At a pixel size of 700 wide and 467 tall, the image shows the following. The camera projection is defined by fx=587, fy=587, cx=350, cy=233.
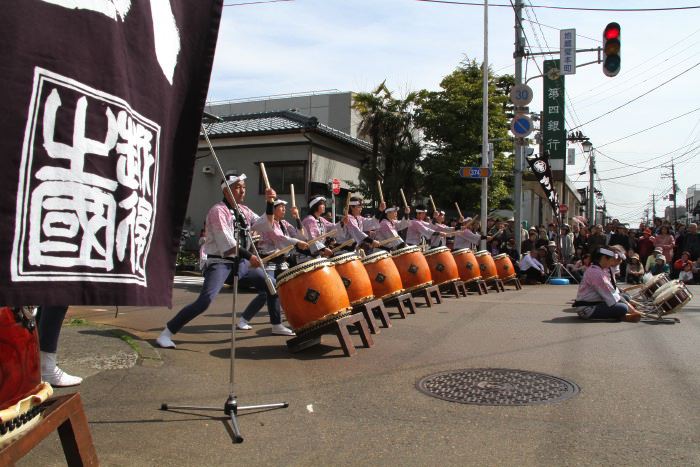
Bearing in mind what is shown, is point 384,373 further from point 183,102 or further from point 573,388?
point 183,102

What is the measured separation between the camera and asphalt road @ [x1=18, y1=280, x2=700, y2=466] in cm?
356

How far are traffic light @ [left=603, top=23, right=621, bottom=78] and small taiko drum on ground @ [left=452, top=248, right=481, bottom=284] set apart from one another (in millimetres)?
5295

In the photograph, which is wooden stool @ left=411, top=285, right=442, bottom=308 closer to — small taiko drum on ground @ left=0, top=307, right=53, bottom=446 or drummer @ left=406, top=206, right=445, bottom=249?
drummer @ left=406, top=206, right=445, bottom=249

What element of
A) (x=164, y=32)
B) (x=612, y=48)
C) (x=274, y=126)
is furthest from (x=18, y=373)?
(x=274, y=126)

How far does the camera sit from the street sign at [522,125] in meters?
16.2

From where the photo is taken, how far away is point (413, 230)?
12.4 meters

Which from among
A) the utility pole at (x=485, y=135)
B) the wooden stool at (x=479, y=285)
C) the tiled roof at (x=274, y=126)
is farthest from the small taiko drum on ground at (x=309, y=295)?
the tiled roof at (x=274, y=126)

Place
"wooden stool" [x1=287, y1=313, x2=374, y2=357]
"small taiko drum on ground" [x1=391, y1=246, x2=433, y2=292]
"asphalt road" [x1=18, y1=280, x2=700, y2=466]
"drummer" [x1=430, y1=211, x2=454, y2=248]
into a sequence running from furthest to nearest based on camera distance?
"drummer" [x1=430, y1=211, x2=454, y2=248]
"small taiko drum on ground" [x1=391, y1=246, x2=433, y2=292]
"wooden stool" [x1=287, y1=313, x2=374, y2=357]
"asphalt road" [x1=18, y1=280, x2=700, y2=466]

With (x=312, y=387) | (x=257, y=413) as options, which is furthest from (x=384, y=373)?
(x=257, y=413)

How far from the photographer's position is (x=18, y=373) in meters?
2.14

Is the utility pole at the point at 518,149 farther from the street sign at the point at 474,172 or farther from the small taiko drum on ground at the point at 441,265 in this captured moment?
the small taiko drum on ground at the point at 441,265

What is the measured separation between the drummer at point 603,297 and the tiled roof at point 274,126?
1473 cm

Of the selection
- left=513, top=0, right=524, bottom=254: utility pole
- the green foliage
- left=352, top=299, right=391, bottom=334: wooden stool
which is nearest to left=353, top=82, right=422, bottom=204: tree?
the green foliage

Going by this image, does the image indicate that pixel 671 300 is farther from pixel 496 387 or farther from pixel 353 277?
pixel 496 387
